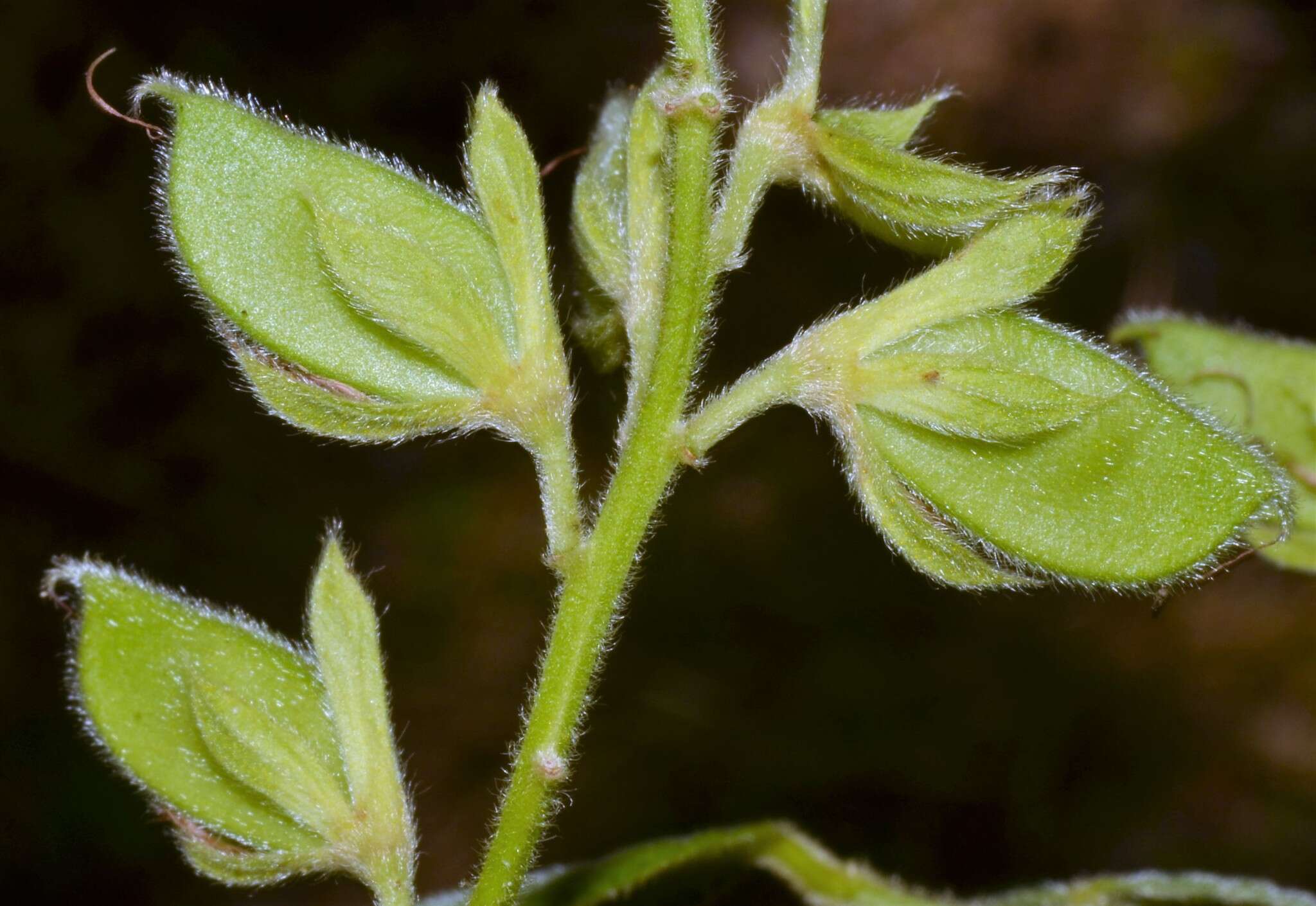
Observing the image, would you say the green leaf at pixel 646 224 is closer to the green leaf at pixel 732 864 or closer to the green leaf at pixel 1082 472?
the green leaf at pixel 1082 472

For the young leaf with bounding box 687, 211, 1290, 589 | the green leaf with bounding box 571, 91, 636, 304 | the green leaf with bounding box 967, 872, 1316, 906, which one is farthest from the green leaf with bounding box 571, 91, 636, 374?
the green leaf with bounding box 967, 872, 1316, 906

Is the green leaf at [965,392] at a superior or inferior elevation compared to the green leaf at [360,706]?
superior

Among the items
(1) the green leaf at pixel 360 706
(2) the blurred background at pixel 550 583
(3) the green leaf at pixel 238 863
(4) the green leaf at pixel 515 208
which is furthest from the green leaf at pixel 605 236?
(2) the blurred background at pixel 550 583

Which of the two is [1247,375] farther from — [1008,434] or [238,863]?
[238,863]

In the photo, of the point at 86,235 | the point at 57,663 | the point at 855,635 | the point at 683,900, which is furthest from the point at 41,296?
the point at 683,900

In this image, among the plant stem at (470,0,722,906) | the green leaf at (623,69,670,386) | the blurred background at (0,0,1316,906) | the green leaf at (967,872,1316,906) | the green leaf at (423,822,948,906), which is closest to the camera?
the plant stem at (470,0,722,906)

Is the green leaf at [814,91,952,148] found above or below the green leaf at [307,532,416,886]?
above

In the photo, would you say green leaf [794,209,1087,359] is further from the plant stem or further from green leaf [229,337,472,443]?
green leaf [229,337,472,443]
